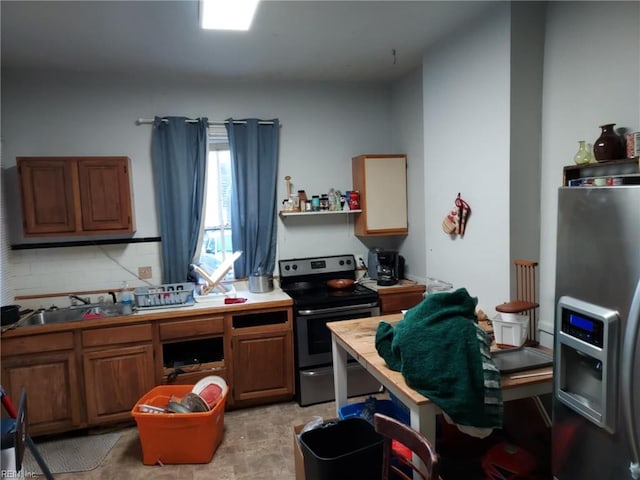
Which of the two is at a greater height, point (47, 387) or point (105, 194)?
point (105, 194)

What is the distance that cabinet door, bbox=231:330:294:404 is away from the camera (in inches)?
123

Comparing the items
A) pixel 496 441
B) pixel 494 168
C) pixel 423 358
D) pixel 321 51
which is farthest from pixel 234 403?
pixel 321 51

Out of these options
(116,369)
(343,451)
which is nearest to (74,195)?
(116,369)

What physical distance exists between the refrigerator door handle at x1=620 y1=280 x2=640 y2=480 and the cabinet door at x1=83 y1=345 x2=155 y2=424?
277 centimetres

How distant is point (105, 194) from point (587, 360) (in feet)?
10.4

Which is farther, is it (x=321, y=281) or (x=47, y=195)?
(x=321, y=281)

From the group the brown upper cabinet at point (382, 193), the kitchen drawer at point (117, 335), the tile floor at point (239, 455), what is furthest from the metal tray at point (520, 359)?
the kitchen drawer at point (117, 335)

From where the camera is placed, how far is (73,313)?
124 inches

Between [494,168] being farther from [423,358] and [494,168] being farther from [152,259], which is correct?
[152,259]

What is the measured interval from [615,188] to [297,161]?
2905mm

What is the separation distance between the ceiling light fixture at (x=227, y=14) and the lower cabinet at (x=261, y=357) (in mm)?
1983

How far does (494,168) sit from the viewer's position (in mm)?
2449

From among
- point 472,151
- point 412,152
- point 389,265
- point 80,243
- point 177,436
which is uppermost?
point 412,152

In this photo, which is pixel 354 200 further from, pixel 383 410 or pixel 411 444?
pixel 411 444
